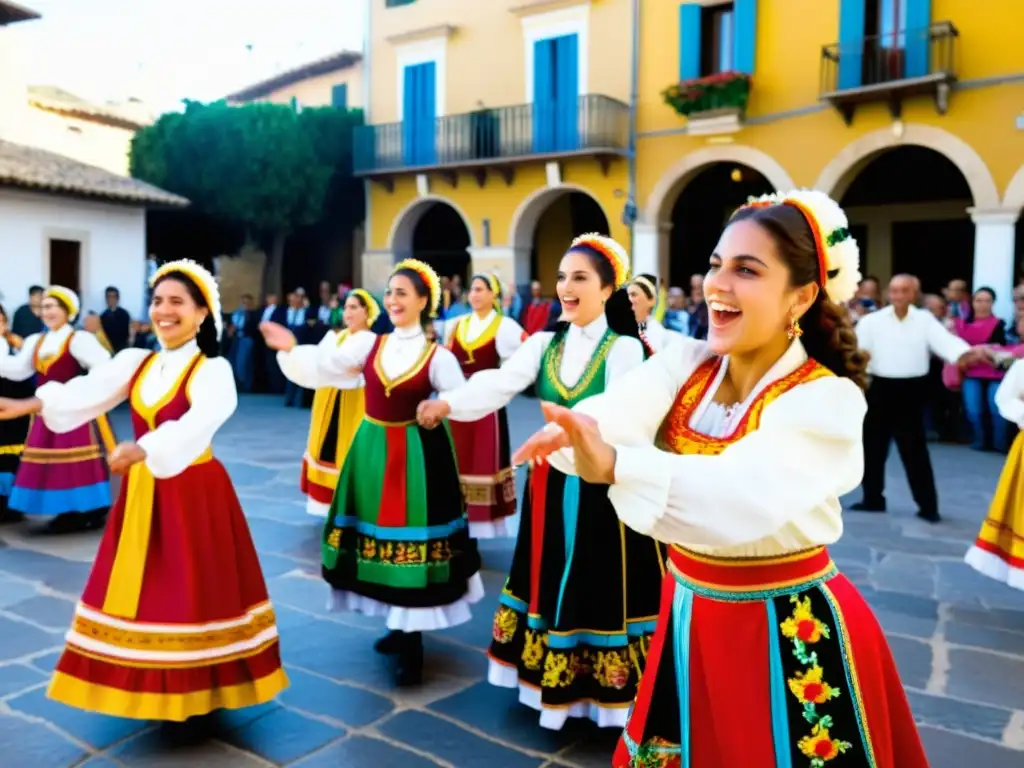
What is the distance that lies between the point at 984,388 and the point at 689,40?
8422mm

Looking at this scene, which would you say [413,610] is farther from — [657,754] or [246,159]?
[246,159]

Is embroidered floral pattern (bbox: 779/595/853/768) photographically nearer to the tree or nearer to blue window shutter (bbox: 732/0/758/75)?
blue window shutter (bbox: 732/0/758/75)

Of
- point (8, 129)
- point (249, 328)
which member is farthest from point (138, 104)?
point (249, 328)

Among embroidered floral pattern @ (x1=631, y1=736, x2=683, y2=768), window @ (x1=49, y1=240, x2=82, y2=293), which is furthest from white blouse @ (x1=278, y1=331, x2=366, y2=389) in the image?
window @ (x1=49, y1=240, x2=82, y2=293)

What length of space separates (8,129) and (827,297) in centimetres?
2581

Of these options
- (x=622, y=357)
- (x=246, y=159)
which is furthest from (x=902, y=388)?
(x=246, y=159)

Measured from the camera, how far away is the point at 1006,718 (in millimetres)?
3885

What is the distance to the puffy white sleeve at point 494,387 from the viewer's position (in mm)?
3830

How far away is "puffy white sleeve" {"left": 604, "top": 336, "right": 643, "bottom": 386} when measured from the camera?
12.1 feet

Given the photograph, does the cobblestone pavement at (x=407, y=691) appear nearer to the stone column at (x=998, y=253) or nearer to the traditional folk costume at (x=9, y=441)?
the traditional folk costume at (x=9, y=441)

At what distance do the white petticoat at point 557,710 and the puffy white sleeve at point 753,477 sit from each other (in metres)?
1.76

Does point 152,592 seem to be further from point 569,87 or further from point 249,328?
point 569,87

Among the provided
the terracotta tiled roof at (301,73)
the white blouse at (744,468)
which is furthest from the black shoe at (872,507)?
the terracotta tiled roof at (301,73)

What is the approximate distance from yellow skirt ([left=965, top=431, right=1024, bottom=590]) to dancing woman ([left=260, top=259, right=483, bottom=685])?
2.86 meters
